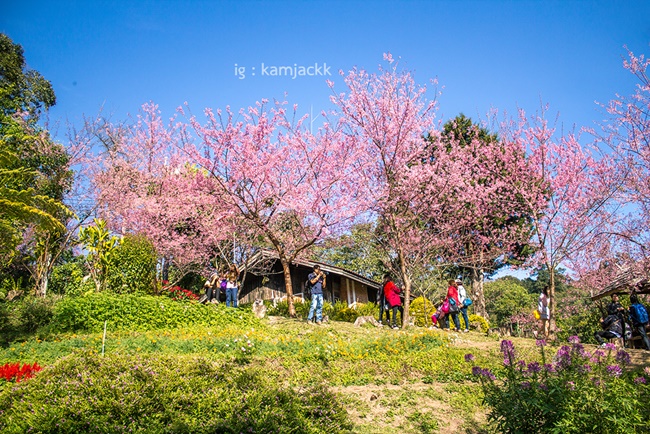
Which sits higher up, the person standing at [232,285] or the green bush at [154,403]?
the person standing at [232,285]

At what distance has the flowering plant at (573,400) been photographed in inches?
146

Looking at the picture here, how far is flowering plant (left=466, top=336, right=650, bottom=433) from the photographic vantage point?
146 inches

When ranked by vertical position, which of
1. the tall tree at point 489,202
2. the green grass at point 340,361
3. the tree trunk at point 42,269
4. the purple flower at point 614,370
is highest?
the tall tree at point 489,202

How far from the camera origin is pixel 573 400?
3.89 m

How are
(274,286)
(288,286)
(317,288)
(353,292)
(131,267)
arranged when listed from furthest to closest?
(353,292)
(274,286)
(288,286)
(131,267)
(317,288)

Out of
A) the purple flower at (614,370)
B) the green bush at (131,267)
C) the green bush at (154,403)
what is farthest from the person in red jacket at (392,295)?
the purple flower at (614,370)

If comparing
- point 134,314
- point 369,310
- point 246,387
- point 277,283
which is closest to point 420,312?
point 369,310

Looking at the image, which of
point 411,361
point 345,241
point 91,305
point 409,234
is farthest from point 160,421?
point 409,234

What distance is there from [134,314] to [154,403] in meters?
7.76

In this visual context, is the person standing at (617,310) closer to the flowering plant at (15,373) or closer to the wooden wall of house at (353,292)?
the flowering plant at (15,373)

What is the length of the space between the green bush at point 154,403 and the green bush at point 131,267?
8971 mm

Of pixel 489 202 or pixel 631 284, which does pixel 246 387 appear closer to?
pixel 631 284

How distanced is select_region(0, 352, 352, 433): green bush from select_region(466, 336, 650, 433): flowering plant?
77.8 inches

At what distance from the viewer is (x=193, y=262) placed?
2319 centimetres
